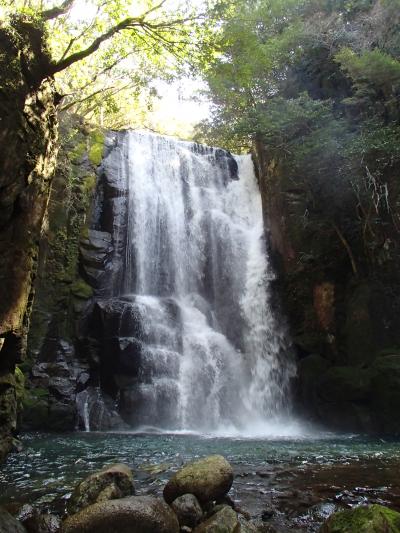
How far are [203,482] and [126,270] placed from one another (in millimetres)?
12091

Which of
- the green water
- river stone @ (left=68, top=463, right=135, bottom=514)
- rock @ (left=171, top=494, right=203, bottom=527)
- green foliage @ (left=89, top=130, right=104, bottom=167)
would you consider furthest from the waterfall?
rock @ (left=171, top=494, right=203, bottom=527)

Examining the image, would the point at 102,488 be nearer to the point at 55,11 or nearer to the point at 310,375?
the point at 55,11

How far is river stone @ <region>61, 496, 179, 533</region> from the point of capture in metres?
4.01

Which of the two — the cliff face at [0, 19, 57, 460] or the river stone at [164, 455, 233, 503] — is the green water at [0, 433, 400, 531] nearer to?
the river stone at [164, 455, 233, 503]

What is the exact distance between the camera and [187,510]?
15.4 feet

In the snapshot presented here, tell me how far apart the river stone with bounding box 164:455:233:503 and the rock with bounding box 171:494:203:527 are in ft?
0.63

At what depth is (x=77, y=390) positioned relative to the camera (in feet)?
43.2

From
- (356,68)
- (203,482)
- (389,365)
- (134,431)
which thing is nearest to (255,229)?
(356,68)

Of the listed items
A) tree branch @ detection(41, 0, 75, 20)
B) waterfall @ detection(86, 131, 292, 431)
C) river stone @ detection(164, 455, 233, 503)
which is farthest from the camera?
waterfall @ detection(86, 131, 292, 431)

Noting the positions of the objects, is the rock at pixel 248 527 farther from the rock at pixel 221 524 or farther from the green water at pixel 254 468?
the green water at pixel 254 468

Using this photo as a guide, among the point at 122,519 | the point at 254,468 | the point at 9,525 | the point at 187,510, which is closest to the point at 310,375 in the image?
the point at 254,468

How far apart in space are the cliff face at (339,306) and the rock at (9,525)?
31.8 feet

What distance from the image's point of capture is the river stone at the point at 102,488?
486 centimetres

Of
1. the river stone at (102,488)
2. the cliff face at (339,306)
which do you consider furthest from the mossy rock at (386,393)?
the river stone at (102,488)
